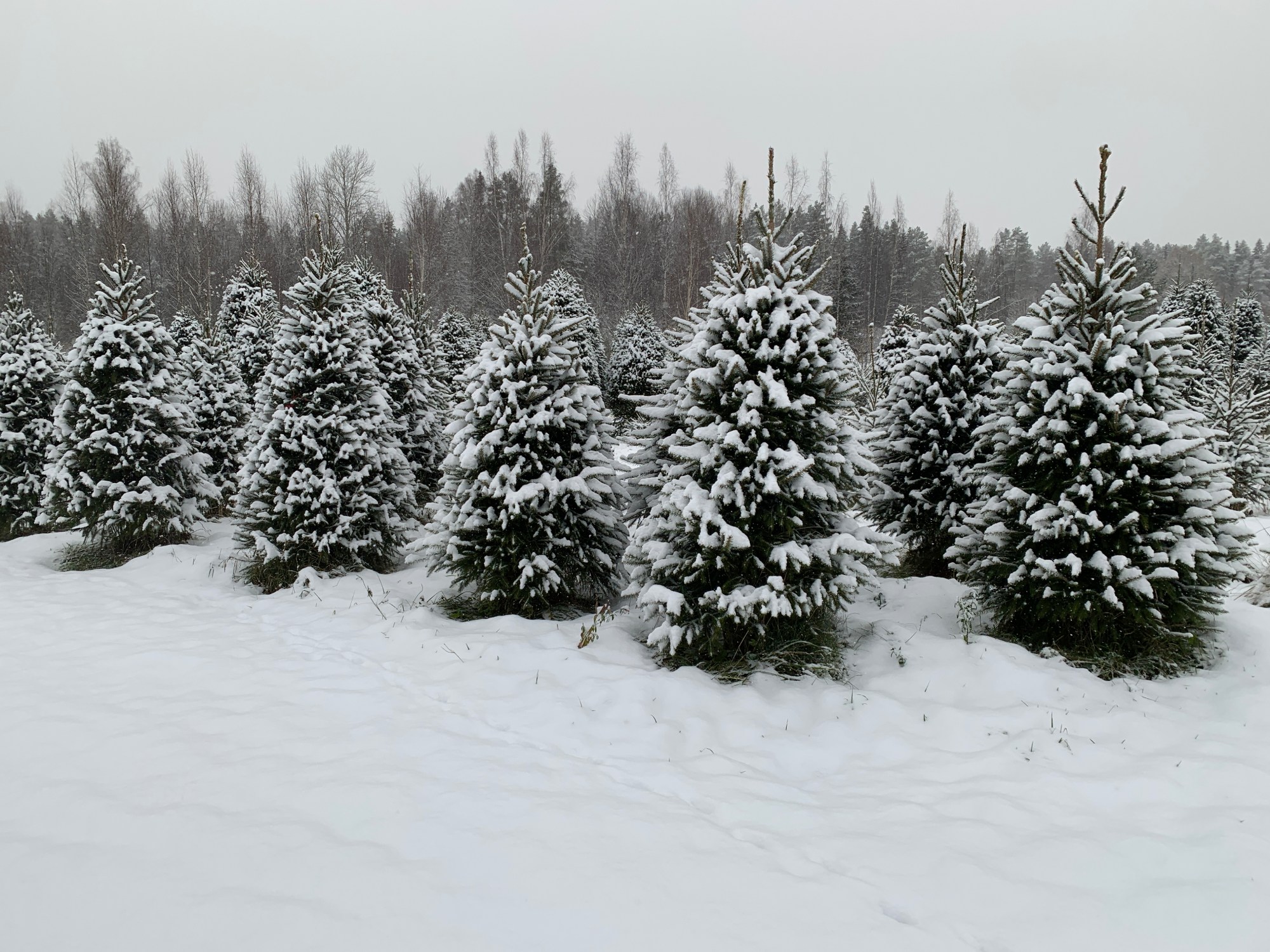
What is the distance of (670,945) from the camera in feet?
8.13

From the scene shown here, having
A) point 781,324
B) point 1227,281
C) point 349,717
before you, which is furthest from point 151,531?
point 1227,281

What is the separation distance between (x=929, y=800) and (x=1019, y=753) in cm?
86

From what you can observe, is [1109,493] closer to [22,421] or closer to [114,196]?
[22,421]

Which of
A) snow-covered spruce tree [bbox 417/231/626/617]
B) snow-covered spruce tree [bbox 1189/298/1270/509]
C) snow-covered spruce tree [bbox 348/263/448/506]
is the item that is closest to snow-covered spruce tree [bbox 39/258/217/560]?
snow-covered spruce tree [bbox 348/263/448/506]

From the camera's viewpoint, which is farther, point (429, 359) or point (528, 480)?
point (429, 359)

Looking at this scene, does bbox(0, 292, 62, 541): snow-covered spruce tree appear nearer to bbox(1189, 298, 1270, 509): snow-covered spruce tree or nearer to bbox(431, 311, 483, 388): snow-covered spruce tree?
bbox(431, 311, 483, 388): snow-covered spruce tree

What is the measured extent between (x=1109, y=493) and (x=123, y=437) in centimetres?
1152

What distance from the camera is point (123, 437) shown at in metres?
8.99

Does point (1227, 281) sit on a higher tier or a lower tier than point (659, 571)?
higher

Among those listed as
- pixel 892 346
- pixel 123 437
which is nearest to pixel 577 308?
pixel 892 346

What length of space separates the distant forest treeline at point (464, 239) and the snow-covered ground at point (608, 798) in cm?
2701

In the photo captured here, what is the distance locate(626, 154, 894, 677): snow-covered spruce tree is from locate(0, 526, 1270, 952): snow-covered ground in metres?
0.43

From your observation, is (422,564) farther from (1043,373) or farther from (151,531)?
(1043,373)

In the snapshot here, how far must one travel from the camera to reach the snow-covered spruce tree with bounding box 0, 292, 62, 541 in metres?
11.0
